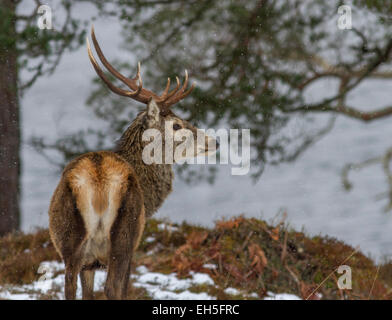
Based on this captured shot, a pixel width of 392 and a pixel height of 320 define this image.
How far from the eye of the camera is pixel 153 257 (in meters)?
7.44

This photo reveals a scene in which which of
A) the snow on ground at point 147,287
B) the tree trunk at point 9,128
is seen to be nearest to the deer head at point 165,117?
the snow on ground at point 147,287

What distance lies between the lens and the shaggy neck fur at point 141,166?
16.5 ft

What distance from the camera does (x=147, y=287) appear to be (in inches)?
262

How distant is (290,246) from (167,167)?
2813 mm

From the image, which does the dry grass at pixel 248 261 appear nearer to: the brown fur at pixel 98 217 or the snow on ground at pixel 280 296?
the snow on ground at pixel 280 296

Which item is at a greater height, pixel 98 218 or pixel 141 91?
pixel 141 91

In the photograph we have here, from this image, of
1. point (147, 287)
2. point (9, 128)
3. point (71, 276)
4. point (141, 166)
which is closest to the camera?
point (71, 276)

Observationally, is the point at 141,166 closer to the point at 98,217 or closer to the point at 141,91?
the point at 141,91

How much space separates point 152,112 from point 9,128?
5.15 meters

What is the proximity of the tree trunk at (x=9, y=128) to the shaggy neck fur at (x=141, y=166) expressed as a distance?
391 centimetres

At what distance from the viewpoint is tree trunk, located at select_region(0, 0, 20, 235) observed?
815 cm

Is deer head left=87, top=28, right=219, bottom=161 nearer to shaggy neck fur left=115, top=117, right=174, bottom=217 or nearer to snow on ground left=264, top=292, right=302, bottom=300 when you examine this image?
shaggy neck fur left=115, top=117, right=174, bottom=217

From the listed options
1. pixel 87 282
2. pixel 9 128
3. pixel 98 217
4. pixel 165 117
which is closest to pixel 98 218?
pixel 98 217

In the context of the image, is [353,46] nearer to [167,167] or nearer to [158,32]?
[158,32]
